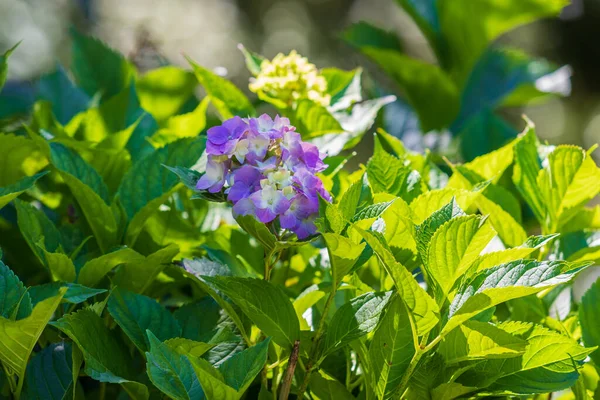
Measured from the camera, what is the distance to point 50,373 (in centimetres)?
89

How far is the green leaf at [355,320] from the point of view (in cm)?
81

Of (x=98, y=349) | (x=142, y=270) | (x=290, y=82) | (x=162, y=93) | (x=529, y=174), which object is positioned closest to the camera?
(x=98, y=349)

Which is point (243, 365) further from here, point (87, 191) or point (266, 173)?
point (87, 191)

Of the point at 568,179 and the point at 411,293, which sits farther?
the point at 568,179

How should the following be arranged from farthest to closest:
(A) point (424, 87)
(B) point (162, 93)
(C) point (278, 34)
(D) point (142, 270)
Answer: (C) point (278, 34) < (A) point (424, 87) < (B) point (162, 93) < (D) point (142, 270)

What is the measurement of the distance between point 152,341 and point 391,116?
1.21 meters

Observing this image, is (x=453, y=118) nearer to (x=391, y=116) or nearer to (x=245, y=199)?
(x=391, y=116)

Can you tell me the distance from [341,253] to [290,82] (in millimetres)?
508

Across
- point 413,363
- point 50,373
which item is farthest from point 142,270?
point 413,363

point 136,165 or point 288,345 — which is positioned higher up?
point 136,165

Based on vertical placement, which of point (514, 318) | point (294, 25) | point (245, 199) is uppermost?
point (245, 199)

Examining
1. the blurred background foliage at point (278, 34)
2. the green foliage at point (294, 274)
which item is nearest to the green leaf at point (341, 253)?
the green foliage at point (294, 274)

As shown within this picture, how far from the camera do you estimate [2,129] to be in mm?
1389

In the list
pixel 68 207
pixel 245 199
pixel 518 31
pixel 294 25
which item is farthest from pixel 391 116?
pixel 294 25
